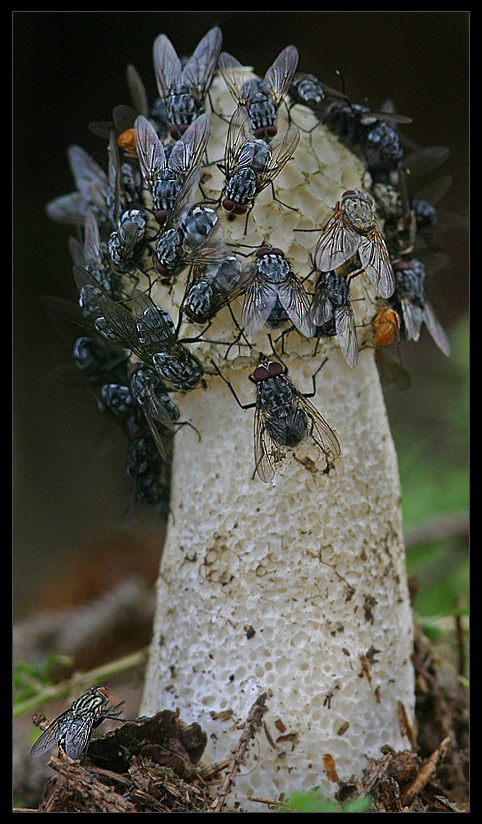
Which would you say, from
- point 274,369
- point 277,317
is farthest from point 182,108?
point 274,369

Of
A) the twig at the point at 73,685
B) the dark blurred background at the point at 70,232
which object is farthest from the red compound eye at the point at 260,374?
the dark blurred background at the point at 70,232

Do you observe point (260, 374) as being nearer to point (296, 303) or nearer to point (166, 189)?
point (296, 303)

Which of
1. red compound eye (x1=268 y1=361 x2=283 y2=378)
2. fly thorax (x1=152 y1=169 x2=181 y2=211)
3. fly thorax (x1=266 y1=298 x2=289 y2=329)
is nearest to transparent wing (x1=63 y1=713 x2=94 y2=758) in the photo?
red compound eye (x1=268 y1=361 x2=283 y2=378)

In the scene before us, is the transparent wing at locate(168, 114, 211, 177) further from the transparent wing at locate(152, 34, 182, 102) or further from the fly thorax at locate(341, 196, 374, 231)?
the fly thorax at locate(341, 196, 374, 231)

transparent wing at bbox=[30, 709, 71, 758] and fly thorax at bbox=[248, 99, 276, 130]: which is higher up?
fly thorax at bbox=[248, 99, 276, 130]

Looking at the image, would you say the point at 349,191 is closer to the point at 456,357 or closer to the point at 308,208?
the point at 308,208
